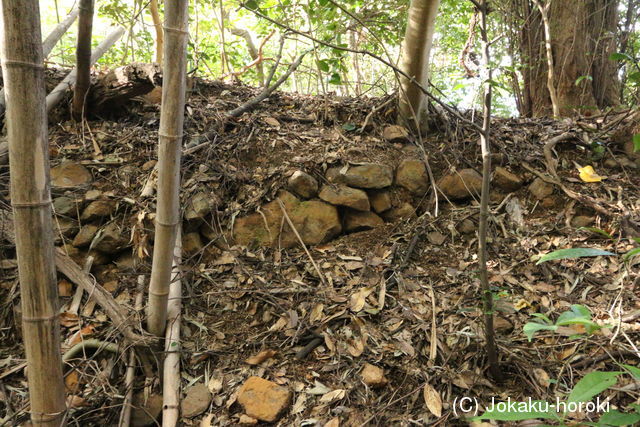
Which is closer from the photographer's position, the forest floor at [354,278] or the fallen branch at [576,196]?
the forest floor at [354,278]

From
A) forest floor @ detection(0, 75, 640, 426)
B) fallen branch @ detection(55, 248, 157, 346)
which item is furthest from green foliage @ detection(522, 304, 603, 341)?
fallen branch @ detection(55, 248, 157, 346)

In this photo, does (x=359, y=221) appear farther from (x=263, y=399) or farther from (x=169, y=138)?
(x=169, y=138)

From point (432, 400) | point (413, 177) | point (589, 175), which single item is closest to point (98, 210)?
point (413, 177)

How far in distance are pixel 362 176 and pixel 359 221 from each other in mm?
311

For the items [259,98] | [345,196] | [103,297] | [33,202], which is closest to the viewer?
[33,202]

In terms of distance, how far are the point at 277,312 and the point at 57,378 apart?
111 centimetres

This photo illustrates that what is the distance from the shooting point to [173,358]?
6.99 feet

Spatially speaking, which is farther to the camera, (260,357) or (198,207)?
(198,207)

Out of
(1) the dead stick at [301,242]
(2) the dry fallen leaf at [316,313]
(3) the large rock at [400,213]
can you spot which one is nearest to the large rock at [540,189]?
(3) the large rock at [400,213]

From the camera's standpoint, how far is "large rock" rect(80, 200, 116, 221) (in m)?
2.67

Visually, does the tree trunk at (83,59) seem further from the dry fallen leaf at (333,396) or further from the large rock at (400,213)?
the dry fallen leaf at (333,396)

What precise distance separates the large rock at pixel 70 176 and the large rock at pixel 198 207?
0.72 metres

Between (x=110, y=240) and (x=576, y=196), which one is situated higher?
(x=576, y=196)

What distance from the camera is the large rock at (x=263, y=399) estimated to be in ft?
6.31
